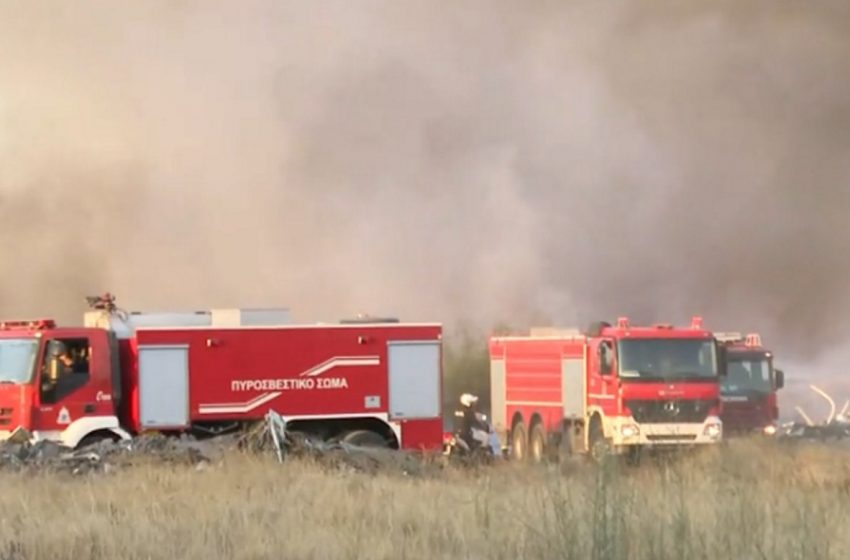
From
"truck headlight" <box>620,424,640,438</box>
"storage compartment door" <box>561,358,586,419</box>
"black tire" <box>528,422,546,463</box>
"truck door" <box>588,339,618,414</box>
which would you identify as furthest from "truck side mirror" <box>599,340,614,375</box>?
"black tire" <box>528,422,546,463</box>

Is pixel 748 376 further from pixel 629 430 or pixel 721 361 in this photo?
pixel 629 430

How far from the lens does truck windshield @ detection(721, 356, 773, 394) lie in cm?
2391

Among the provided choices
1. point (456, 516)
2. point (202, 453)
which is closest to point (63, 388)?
point (202, 453)

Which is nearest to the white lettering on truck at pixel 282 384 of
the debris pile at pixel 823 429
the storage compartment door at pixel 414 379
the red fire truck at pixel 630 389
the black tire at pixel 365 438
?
the black tire at pixel 365 438

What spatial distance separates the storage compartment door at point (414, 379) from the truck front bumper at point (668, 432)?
2411 millimetres

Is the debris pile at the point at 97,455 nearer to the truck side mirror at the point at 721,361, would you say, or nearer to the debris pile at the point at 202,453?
the debris pile at the point at 202,453

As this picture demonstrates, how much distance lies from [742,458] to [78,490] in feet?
21.5

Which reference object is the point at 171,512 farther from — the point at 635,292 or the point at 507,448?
the point at 635,292

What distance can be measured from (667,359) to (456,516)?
1064 centimetres

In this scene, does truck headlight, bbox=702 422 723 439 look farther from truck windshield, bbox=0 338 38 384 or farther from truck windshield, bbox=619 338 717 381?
truck windshield, bbox=0 338 38 384

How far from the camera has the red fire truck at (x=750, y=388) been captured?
77.8 ft

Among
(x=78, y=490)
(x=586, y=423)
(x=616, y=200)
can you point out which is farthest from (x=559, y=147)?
(x=78, y=490)

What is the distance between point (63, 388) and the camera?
18375 mm

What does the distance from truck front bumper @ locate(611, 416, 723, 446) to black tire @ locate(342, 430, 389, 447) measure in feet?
9.69
